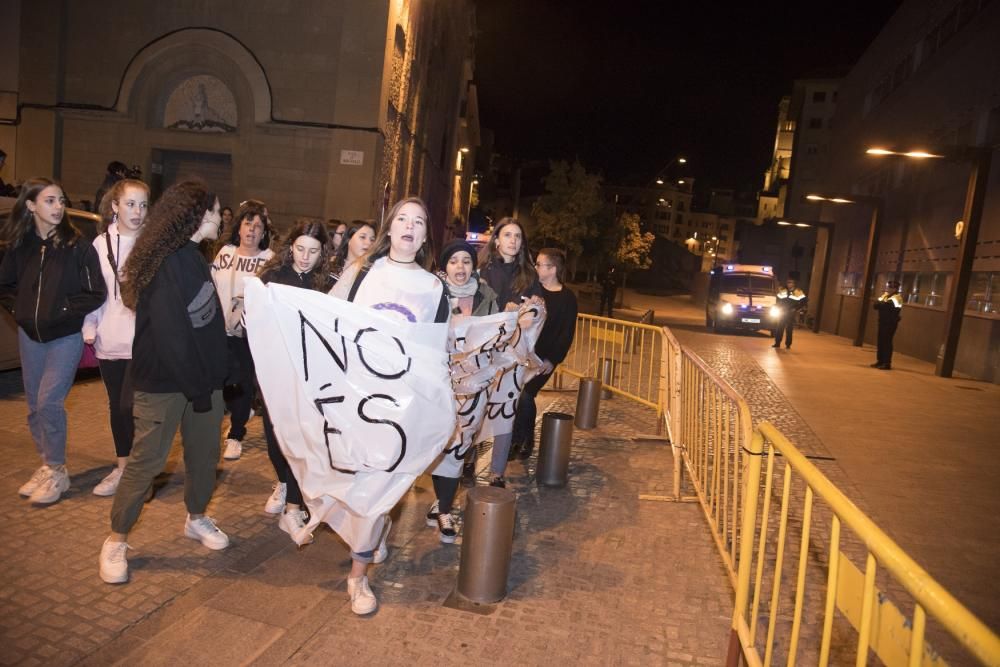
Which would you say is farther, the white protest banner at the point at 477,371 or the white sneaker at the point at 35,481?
the white sneaker at the point at 35,481

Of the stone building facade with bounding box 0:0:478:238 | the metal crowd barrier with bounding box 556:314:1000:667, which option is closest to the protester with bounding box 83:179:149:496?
the metal crowd barrier with bounding box 556:314:1000:667

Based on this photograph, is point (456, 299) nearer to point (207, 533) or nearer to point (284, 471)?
point (284, 471)

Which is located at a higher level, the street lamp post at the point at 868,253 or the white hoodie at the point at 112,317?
the street lamp post at the point at 868,253

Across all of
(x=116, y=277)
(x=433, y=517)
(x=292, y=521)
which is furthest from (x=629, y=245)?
(x=292, y=521)

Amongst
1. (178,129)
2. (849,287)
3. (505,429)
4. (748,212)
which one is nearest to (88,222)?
(505,429)

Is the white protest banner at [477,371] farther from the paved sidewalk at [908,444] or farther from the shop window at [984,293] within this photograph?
the shop window at [984,293]

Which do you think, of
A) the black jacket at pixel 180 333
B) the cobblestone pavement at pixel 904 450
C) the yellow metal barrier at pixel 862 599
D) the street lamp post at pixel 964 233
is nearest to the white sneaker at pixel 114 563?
the black jacket at pixel 180 333

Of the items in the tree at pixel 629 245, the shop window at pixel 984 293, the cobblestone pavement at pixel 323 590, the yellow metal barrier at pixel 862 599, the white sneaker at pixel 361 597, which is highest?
the tree at pixel 629 245

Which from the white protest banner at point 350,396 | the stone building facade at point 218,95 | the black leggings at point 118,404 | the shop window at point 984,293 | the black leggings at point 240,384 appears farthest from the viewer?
the stone building facade at point 218,95

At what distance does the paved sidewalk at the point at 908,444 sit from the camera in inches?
198

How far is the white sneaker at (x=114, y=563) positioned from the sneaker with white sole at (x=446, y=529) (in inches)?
70.3

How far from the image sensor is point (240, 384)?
5625 mm

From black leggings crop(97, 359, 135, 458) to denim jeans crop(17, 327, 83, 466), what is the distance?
0.64ft

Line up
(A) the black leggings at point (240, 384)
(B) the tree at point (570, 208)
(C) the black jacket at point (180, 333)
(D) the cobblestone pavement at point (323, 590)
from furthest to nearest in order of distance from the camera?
(B) the tree at point (570, 208), (A) the black leggings at point (240, 384), (C) the black jacket at point (180, 333), (D) the cobblestone pavement at point (323, 590)
